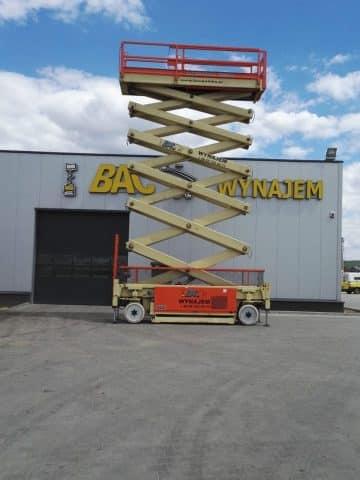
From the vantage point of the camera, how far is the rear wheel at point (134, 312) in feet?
43.4

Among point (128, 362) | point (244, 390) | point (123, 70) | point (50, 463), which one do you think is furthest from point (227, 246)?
point (50, 463)

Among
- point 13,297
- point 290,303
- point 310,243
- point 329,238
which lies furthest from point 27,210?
point 329,238

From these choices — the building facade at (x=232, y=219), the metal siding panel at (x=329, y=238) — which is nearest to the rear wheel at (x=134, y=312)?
the building facade at (x=232, y=219)

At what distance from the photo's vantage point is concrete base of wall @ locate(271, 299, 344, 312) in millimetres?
18641

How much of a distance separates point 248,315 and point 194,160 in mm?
4850

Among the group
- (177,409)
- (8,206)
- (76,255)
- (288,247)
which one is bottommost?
(177,409)

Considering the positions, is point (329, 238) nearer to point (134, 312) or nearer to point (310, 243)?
point (310, 243)

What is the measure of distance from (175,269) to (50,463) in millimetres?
10073

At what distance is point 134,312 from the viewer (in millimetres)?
13305

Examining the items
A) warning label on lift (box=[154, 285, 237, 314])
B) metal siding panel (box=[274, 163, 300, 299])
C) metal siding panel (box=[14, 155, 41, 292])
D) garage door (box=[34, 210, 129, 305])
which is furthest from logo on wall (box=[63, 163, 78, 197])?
metal siding panel (box=[274, 163, 300, 299])

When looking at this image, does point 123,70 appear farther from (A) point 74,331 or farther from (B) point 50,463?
(B) point 50,463

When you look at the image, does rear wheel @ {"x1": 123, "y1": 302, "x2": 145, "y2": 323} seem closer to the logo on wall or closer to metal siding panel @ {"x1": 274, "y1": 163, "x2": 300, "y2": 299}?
the logo on wall

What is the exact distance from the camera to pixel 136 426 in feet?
16.1

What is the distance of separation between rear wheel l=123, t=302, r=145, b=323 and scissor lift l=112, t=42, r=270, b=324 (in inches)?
1.5
